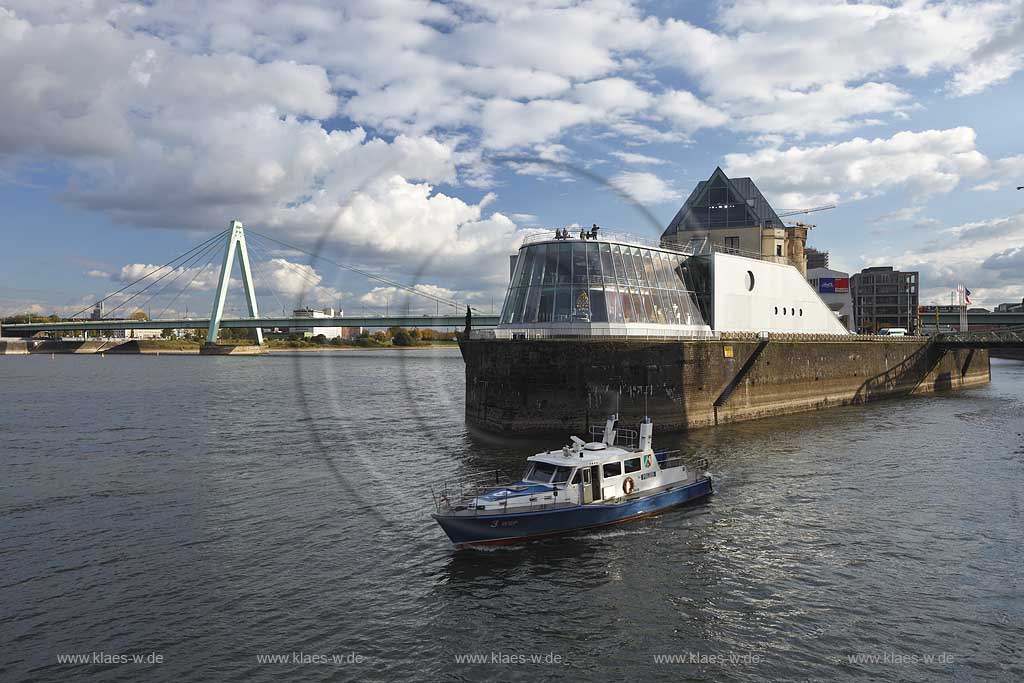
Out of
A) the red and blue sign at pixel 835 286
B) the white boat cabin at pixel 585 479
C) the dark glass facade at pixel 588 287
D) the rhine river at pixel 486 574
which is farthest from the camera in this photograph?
the red and blue sign at pixel 835 286

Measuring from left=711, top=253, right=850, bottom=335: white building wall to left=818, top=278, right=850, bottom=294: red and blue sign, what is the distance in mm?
18895

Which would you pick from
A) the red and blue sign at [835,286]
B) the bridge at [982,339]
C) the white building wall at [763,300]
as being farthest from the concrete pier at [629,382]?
the bridge at [982,339]

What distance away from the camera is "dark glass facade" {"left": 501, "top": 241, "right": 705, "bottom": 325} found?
46.1 m

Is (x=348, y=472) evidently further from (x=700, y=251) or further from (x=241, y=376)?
(x=241, y=376)

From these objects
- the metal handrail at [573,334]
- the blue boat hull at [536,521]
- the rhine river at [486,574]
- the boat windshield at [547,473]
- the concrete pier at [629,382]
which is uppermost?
the metal handrail at [573,334]

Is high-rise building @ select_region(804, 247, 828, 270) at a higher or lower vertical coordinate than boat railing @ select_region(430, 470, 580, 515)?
higher

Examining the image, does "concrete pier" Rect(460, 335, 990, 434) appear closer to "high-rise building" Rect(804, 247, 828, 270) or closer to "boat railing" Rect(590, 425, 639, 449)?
"boat railing" Rect(590, 425, 639, 449)

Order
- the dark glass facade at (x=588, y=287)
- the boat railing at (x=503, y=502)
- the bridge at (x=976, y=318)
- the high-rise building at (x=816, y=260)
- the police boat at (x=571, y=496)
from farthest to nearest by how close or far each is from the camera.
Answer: the bridge at (x=976, y=318) < the high-rise building at (x=816, y=260) < the dark glass facade at (x=588, y=287) < the boat railing at (x=503, y=502) < the police boat at (x=571, y=496)

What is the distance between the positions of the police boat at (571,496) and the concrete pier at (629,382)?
41.4ft

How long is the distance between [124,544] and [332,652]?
477 inches

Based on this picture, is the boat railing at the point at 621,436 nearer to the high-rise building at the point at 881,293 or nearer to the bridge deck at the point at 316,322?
the bridge deck at the point at 316,322

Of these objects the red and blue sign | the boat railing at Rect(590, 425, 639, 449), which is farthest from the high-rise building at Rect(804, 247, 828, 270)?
the boat railing at Rect(590, 425, 639, 449)

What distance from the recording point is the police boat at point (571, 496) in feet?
75.4

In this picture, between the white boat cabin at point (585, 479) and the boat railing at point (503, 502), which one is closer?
the boat railing at point (503, 502)
